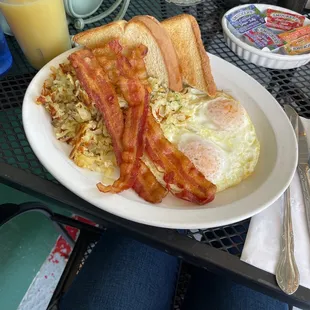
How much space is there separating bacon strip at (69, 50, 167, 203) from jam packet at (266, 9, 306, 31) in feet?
1.86

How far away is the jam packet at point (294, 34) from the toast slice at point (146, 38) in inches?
13.7

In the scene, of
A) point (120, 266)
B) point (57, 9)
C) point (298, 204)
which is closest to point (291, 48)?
point (298, 204)

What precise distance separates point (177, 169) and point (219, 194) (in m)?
0.10

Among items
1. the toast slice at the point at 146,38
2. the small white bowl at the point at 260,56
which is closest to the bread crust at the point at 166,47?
the toast slice at the point at 146,38

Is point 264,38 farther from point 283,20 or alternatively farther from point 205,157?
point 205,157

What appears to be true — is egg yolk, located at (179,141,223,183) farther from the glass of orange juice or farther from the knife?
the glass of orange juice

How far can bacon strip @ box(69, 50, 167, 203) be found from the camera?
75 centimetres

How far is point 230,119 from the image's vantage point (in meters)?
0.88

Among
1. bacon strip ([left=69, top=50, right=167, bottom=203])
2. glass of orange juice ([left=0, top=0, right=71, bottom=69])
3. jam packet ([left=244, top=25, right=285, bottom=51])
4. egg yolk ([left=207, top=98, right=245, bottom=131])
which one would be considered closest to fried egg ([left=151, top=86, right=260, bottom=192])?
egg yolk ([left=207, top=98, right=245, bottom=131])

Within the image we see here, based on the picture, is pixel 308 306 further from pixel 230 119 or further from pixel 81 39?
pixel 81 39

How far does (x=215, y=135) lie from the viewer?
0.88 m

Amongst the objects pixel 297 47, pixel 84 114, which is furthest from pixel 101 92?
pixel 297 47

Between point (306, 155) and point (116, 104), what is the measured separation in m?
0.44

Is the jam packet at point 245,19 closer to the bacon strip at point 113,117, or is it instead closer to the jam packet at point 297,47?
the jam packet at point 297,47
